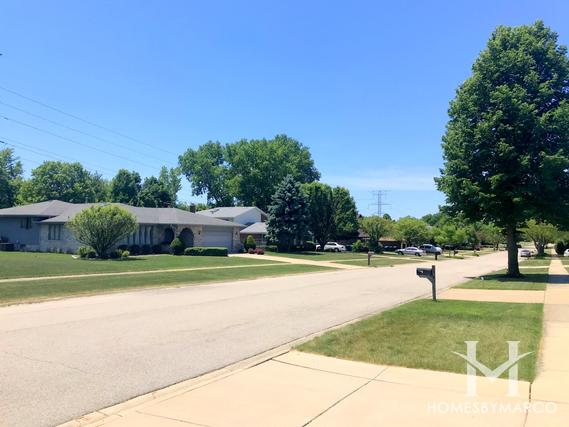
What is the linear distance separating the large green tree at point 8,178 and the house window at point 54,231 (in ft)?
151

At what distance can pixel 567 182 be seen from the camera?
82.1ft

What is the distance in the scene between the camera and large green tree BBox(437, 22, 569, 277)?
2412 centimetres

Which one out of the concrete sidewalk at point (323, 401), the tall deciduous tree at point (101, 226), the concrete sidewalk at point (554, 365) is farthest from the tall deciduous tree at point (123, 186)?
the concrete sidewalk at point (323, 401)

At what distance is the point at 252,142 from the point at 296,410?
89176 millimetres

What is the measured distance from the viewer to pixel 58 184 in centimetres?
8844

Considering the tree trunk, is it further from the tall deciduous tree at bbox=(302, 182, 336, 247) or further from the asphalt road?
the tall deciduous tree at bbox=(302, 182, 336, 247)

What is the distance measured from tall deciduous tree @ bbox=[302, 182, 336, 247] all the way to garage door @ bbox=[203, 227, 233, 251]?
1797cm

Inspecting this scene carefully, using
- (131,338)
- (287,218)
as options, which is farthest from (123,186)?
(131,338)

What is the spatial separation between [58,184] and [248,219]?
3909 centimetres

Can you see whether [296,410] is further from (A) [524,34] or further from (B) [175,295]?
(A) [524,34]

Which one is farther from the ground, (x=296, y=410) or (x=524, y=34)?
(x=524, y=34)

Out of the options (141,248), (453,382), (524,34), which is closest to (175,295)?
(453,382)

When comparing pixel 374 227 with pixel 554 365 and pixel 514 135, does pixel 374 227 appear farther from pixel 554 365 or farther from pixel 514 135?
pixel 554 365

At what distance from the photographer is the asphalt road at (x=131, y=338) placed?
19.9ft
